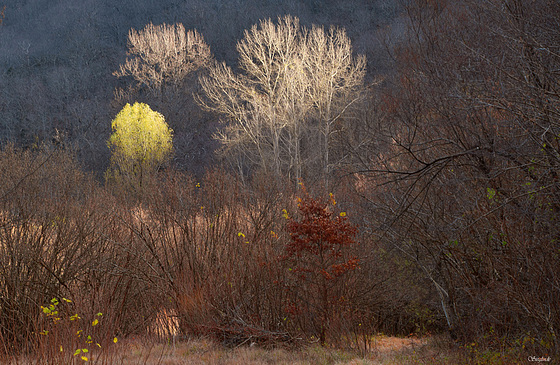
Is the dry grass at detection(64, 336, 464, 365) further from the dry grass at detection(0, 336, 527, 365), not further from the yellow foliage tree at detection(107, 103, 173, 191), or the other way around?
the yellow foliage tree at detection(107, 103, 173, 191)

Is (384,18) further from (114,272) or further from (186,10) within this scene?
(114,272)

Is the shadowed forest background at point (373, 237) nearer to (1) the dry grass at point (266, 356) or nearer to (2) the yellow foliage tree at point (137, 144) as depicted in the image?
(1) the dry grass at point (266, 356)

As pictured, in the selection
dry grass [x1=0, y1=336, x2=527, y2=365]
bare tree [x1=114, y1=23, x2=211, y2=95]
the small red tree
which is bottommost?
dry grass [x1=0, y1=336, x2=527, y2=365]

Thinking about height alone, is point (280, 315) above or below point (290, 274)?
below

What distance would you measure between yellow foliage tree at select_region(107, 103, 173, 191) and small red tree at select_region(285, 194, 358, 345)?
22.8 metres

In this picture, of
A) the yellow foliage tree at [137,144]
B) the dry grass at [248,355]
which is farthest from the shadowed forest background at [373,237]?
the yellow foliage tree at [137,144]

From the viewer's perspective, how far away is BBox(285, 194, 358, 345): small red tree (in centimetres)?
938

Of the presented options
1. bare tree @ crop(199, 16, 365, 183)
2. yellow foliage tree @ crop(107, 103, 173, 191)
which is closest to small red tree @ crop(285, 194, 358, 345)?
bare tree @ crop(199, 16, 365, 183)

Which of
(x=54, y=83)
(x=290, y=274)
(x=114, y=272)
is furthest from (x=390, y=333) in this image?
(x=54, y=83)

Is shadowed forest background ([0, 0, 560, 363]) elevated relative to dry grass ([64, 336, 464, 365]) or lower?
elevated

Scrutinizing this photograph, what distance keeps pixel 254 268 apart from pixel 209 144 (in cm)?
4081

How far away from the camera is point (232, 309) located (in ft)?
30.9

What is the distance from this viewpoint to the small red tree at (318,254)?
9.38 meters

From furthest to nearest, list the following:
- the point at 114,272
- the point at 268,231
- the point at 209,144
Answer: the point at 209,144, the point at 268,231, the point at 114,272
